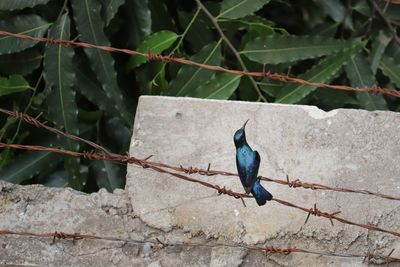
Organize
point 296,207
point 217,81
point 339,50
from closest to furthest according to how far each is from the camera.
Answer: point 296,207
point 217,81
point 339,50

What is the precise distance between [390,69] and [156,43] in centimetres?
78

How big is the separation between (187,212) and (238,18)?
2.55 feet

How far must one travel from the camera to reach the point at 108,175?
2.35 meters

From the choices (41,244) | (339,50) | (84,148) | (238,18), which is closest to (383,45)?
(339,50)

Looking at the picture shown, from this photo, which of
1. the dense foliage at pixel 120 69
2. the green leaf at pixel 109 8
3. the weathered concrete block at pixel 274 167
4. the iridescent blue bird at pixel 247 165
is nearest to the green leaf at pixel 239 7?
the dense foliage at pixel 120 69

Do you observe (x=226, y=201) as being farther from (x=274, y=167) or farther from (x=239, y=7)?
(x=239, y=7)

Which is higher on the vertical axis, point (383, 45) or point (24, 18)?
point (24, 18)

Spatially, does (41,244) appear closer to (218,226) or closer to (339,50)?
(218,226)

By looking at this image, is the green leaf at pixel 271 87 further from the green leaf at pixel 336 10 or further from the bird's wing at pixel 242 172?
the bird's wing at pixel 242 172

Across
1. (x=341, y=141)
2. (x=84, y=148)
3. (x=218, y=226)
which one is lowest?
(x=84, y=148)

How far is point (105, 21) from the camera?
2377 mm

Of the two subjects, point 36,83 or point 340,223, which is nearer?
point 340,223

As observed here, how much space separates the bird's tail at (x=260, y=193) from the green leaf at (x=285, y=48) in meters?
0.62

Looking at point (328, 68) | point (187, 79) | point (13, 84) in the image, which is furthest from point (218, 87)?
point (13, 84)
